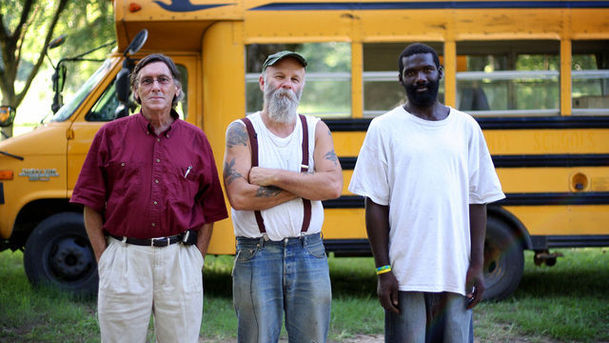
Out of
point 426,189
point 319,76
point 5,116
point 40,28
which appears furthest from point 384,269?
point 40,28

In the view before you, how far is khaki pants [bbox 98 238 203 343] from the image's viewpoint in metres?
3.01

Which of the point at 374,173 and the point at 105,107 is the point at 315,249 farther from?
the point at 105,107

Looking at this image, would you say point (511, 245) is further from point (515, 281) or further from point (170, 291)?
Answer: point (170, 291)

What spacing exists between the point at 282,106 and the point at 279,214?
1.59 ft

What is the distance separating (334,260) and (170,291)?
6.27 metres

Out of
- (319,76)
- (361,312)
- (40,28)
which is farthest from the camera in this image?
(40,28)

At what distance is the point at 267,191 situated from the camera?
313cm

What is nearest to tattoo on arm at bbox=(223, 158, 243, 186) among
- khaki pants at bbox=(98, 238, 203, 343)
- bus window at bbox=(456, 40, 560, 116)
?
khaki pants at bbox=(98, 238, 203, 343)

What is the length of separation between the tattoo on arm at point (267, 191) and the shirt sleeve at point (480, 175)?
84 cm

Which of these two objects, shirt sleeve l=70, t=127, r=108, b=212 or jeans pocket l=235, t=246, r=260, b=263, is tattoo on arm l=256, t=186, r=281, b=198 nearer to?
jeans pocket l=235, t=246, r=260, b=263

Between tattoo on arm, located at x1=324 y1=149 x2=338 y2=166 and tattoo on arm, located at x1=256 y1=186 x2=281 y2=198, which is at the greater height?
tattoo on arm, located at x1=324 y1=149 x2=338 y2=166

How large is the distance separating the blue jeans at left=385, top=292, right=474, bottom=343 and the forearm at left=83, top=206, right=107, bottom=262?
1302 mm

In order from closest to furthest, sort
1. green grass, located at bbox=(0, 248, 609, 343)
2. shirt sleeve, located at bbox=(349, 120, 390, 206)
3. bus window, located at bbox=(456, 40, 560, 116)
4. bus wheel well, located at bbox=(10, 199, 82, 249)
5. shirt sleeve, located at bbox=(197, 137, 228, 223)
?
shirt sleeve, located at bbox=(349, 120, 390, 206) < shirt sleeve, located at bbox=(197, 137, 228, 223) < green grass, located at bbox=(0, 248, 609, 343) < bus window, located at bbox=(456, 40, 560, 116) < bus wheel well, located at bbox=(10, 199, 82, 249)

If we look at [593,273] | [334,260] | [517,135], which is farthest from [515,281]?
[334,260]
